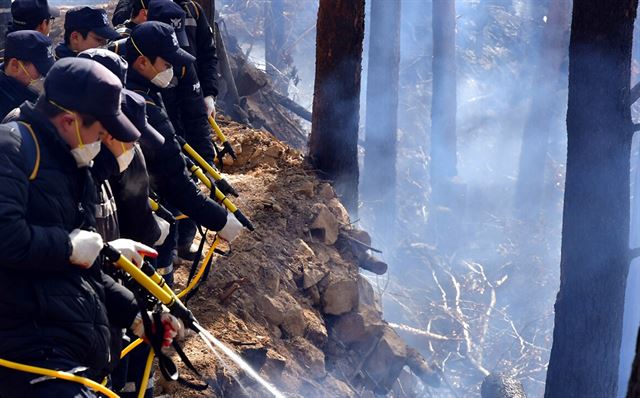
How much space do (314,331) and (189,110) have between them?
2282 millimetres

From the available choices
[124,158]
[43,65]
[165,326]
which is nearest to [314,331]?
[43,65]

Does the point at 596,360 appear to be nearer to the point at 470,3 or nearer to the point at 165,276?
the point at 165,276

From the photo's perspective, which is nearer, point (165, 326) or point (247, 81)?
point (165, 326)

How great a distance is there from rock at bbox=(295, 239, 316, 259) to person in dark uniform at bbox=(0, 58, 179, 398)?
4825 millimetres

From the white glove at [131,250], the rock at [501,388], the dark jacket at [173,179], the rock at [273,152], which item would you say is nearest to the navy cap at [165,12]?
the dark jacket at [173,179]

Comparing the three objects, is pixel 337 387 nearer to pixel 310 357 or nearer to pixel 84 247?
pixel 310 357

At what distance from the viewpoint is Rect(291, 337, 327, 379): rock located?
7.42 metres

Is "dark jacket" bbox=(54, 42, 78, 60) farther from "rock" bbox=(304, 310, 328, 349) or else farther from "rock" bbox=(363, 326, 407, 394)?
"rock" bbox=(363, 326, 407, 394)

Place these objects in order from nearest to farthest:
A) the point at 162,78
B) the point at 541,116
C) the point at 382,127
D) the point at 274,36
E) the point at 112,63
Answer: the point at 112,63 → the point at 162,78 → the point at 382,127 → the point at 541,116 → the point at 274,36

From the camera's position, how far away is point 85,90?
3.52 m

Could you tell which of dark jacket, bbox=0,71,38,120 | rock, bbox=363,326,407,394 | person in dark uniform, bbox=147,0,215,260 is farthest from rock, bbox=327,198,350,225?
dark jacket, bbox=0,71,38,120

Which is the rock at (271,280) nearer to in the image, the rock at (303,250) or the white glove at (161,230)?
the rock at (303,250)

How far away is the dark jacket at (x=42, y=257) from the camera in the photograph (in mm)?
3359

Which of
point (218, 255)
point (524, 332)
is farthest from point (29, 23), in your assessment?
point (524, 332)
